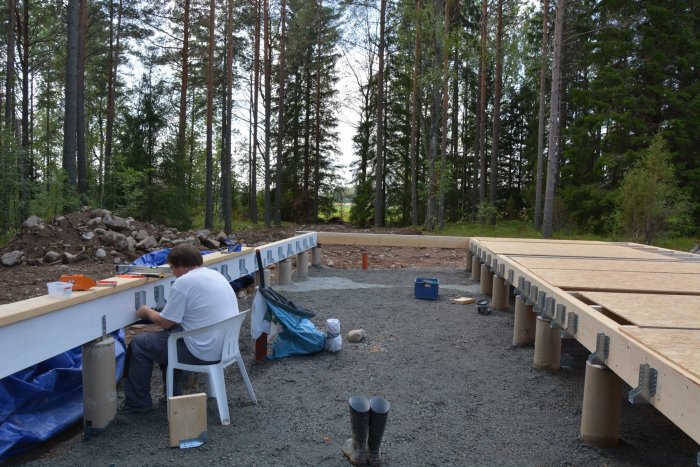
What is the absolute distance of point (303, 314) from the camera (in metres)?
4.59

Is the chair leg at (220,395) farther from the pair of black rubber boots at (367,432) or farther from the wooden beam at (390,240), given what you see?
the wooden beam at (390,240)

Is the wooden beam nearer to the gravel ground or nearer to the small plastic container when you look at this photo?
the gravel ground

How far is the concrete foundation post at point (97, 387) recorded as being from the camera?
2996 mm

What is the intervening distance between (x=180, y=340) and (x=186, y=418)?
0.53 metres

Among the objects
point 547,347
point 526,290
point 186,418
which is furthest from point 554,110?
point 186,418

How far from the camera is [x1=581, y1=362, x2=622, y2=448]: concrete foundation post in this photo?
2.84m

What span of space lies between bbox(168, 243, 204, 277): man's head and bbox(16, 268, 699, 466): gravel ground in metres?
0.89

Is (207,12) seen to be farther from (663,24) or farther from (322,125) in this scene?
(663,24)

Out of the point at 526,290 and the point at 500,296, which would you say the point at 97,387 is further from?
the point at 500,296

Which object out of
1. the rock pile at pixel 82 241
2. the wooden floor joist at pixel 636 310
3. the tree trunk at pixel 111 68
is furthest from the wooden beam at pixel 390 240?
the tree trunk at pixel 111 68

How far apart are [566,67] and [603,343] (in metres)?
23.4

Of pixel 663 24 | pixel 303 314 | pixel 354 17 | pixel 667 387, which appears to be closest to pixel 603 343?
pixel 667 387

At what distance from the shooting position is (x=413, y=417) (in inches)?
130

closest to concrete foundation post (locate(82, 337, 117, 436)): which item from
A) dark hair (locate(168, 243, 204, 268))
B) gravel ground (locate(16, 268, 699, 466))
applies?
gravel ground (locate(16, 268, 699, 466))
